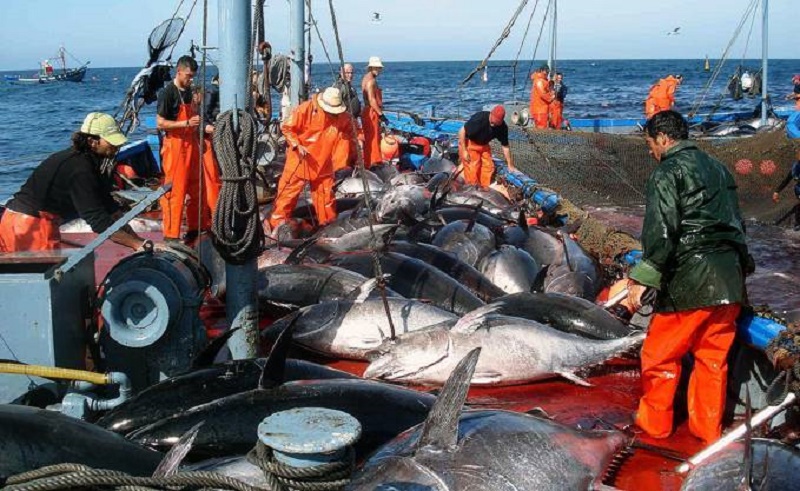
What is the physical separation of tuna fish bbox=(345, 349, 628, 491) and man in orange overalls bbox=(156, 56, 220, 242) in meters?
5.23

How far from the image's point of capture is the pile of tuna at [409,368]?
3035mm

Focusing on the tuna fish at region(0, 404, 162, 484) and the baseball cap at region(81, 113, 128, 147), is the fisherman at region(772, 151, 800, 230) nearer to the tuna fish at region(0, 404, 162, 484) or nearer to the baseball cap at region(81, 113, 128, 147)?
the baseball cap at region(81, 113, 128, 147)

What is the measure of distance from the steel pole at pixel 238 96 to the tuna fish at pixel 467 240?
8.89 ft

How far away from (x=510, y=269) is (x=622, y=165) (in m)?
6.33

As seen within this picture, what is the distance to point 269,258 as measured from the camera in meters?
6.98

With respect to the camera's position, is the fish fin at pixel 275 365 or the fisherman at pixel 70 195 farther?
the fisherman at pixel 70 195

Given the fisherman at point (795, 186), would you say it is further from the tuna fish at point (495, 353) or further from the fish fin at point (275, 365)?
the fish fin at point (275, 365)

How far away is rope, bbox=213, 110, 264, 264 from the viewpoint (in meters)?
4.44

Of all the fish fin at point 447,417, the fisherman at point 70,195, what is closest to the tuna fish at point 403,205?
the fisherman at point 70,195

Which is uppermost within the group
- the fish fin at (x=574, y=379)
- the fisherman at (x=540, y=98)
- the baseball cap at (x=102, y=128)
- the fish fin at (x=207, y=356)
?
the fisherman at (x=540, y=98)

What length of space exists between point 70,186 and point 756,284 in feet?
23.7

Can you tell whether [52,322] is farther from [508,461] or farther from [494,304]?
[494,304]

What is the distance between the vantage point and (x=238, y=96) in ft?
14.9

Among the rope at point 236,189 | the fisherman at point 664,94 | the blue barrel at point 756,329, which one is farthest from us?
the fisherman at point 664,94
